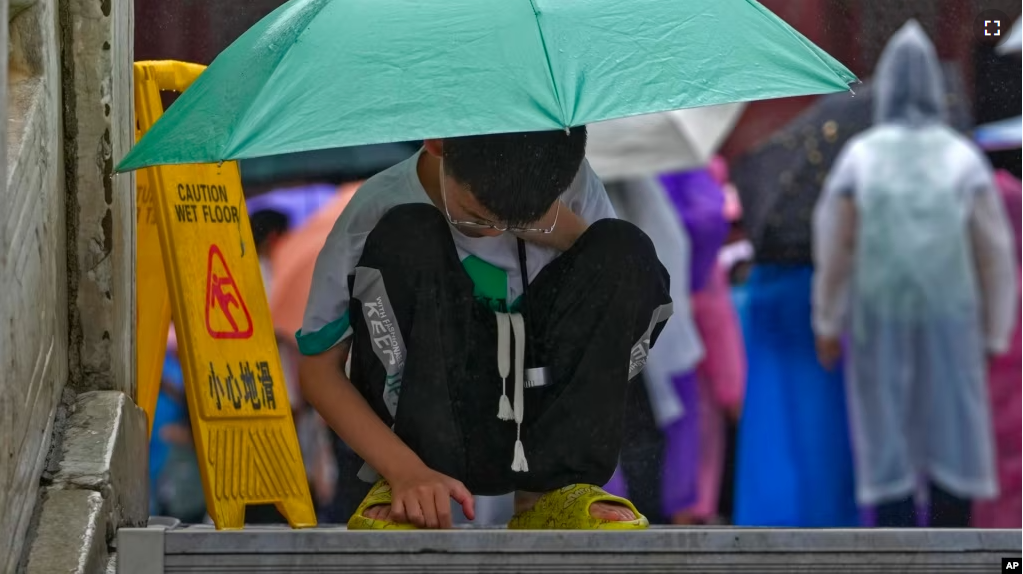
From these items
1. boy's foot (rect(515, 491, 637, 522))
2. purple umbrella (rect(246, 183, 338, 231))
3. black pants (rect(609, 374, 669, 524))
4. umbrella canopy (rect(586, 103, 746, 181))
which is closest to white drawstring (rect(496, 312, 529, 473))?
boy's foot (rect(515, 491, 637, 522))

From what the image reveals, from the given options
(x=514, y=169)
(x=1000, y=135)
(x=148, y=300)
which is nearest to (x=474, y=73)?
(x=514, y=169)

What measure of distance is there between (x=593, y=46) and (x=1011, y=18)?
310 centimetres

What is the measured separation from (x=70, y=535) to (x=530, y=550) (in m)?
0.84

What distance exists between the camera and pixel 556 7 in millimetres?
3633

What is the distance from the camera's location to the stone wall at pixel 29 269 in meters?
3.16

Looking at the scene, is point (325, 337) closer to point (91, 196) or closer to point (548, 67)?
point (91, 196)

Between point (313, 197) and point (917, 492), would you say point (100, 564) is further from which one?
point (917, 492)

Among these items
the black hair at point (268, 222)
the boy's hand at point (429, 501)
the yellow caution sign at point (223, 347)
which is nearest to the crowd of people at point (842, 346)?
the black hair at point (268, 222)

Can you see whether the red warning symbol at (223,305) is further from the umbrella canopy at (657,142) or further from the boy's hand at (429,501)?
the umbrella canopy at (657,142)

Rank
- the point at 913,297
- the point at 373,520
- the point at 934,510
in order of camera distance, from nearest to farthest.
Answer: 1. the point at 373,520
2. the point at 934,510
3. the point at 913,297

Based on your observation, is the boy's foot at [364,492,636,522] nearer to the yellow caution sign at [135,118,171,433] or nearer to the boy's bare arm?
the boy's bare arm

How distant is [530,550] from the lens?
3.12 meters

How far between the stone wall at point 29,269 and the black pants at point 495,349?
0.58m

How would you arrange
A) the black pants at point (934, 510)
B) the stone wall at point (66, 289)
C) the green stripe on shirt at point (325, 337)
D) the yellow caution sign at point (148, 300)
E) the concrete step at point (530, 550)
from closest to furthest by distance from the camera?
1. the concrete step at point (530, 550)
2. the stone wall at point (66, 289)
3. the green stripe on shirt at point (325, 337)
4. the yellow caution sign at point (148, 300)
5. the black pants at point (934, 510)
